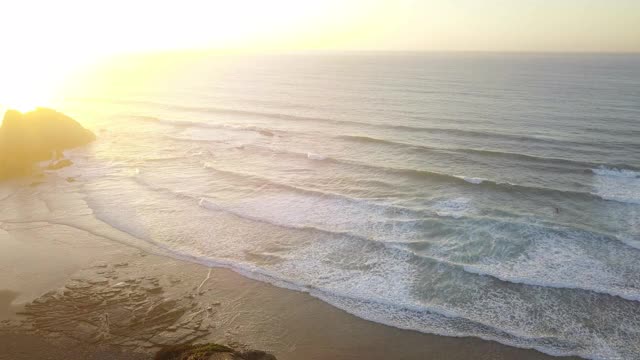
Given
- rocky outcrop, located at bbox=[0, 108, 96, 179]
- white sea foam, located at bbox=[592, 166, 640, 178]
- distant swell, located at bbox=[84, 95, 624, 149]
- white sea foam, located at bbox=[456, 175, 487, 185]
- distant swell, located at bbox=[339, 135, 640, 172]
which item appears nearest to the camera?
white sea foam, located at bbox=[456, 175, 487, 185]

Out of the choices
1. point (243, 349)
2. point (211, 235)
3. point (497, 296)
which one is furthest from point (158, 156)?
point (497, 296)

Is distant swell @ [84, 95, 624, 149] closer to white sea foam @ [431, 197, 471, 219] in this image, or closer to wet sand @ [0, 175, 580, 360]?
white sea foam @ [431, 197, 471, 219]

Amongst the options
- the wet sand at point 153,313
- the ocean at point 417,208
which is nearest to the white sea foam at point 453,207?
the ocean at point 417,208

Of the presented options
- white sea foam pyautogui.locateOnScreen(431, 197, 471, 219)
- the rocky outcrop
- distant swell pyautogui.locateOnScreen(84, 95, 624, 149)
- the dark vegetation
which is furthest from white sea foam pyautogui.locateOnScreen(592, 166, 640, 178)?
the rocky outcrop

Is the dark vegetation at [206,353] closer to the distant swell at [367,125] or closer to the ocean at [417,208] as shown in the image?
the ocean at [417,208]

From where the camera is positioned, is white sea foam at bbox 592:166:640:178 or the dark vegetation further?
white sea foam at bbox 592:166:640:178

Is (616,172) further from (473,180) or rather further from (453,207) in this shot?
(453,207)
